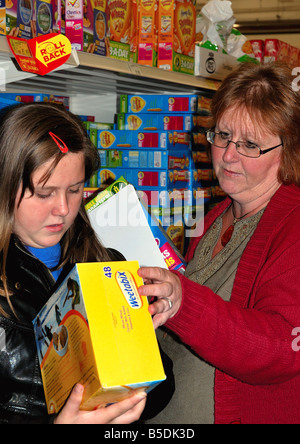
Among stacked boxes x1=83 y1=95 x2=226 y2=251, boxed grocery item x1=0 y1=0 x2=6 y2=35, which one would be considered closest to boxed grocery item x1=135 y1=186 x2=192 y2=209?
stacked boxes x1=83 y1=95 x2=226 y2=251

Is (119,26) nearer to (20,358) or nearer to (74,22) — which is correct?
(74,22)

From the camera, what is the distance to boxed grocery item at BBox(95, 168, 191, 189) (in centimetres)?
234

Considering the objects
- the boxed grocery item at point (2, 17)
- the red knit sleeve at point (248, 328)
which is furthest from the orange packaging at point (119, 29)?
the red knit sleeve at point (248, 328)

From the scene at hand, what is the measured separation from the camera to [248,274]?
1.37m

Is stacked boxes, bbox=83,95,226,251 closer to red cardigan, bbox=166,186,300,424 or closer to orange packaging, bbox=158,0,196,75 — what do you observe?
orange packaging, bbox=158,0,196,75

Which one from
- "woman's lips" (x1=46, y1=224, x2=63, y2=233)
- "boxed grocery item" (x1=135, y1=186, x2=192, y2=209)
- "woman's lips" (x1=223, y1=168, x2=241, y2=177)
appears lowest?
"boxed grocery item" (x1=135, y1=186, x2=192, y2=209)

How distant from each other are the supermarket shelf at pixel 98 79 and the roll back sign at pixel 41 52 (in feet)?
0.11

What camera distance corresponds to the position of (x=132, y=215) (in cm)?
165

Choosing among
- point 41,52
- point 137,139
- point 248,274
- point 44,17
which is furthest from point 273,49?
point 248,274

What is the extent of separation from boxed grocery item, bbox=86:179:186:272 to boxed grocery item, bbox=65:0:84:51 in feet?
1.73

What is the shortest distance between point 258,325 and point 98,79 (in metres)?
1.41

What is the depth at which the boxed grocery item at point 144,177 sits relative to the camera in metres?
2.34

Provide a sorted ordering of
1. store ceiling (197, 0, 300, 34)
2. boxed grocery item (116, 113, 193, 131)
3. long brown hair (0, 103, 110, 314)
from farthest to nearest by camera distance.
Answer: store ceiling (197, 0, 300, 34)
boxed grocery item (116, 113, 193, 131)
long brown hair (0, 103, 110, 314)
